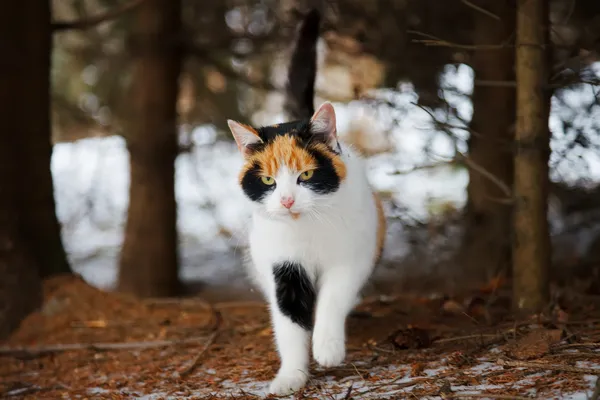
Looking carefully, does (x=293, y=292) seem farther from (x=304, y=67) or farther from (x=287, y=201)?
(x=304, y=67)

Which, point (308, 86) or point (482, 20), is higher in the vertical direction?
point (482, 20)

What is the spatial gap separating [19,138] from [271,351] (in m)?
2.05

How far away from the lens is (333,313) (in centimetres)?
254

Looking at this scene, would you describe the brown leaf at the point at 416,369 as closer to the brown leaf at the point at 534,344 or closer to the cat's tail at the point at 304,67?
the brown leaf at the point at 534,344

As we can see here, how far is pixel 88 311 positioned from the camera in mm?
3838

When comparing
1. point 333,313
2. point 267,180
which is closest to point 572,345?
point 333,313

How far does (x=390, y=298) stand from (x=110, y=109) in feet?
12.3

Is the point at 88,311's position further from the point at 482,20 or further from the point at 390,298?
the point at 482,20

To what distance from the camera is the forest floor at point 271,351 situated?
7.25 ft

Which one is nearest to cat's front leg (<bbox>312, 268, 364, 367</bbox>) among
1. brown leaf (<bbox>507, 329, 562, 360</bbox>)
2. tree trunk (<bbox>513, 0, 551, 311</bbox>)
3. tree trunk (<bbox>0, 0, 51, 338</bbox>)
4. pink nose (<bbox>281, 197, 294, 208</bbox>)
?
pink nose (<bbox>281, 197, 294, 208</bbox>)

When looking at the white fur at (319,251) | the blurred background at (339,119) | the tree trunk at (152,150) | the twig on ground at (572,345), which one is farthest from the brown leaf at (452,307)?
the tree trunk at (152,150)

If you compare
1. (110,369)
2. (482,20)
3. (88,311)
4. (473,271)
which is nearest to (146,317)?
(88,311)

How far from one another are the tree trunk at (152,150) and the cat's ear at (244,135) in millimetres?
2765

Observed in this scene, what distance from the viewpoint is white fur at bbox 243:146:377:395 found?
8.03ft
